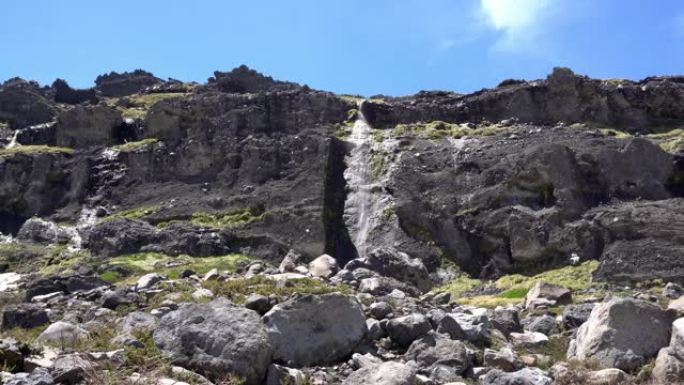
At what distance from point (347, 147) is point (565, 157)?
15988 mm

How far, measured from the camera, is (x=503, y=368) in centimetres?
1080

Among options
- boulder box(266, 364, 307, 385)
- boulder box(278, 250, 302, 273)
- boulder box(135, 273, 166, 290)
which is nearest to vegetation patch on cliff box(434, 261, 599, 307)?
boulder box(278, 250, 302, 273)

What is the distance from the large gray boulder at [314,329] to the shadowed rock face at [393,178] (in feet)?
61.3

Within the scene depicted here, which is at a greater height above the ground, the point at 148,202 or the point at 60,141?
the point at 60,141

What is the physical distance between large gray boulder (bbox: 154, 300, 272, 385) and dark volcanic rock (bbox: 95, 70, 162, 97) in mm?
98289

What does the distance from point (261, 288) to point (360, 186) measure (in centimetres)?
3327

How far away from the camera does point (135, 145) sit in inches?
2160

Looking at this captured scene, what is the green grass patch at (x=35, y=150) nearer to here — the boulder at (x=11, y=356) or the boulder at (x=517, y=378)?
the boulder at (x=11, y=356)

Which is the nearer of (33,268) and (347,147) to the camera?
(33,268)

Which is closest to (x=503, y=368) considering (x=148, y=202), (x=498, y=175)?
(x=498, y=175)

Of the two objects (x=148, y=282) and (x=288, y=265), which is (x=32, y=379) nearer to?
(x=148, y=282)

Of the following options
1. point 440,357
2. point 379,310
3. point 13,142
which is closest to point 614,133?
point 379,310

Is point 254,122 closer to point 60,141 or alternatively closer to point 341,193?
point 341,193

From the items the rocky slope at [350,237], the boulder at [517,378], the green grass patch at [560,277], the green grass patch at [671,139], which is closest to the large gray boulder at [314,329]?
the rocky slope at [350,237]
